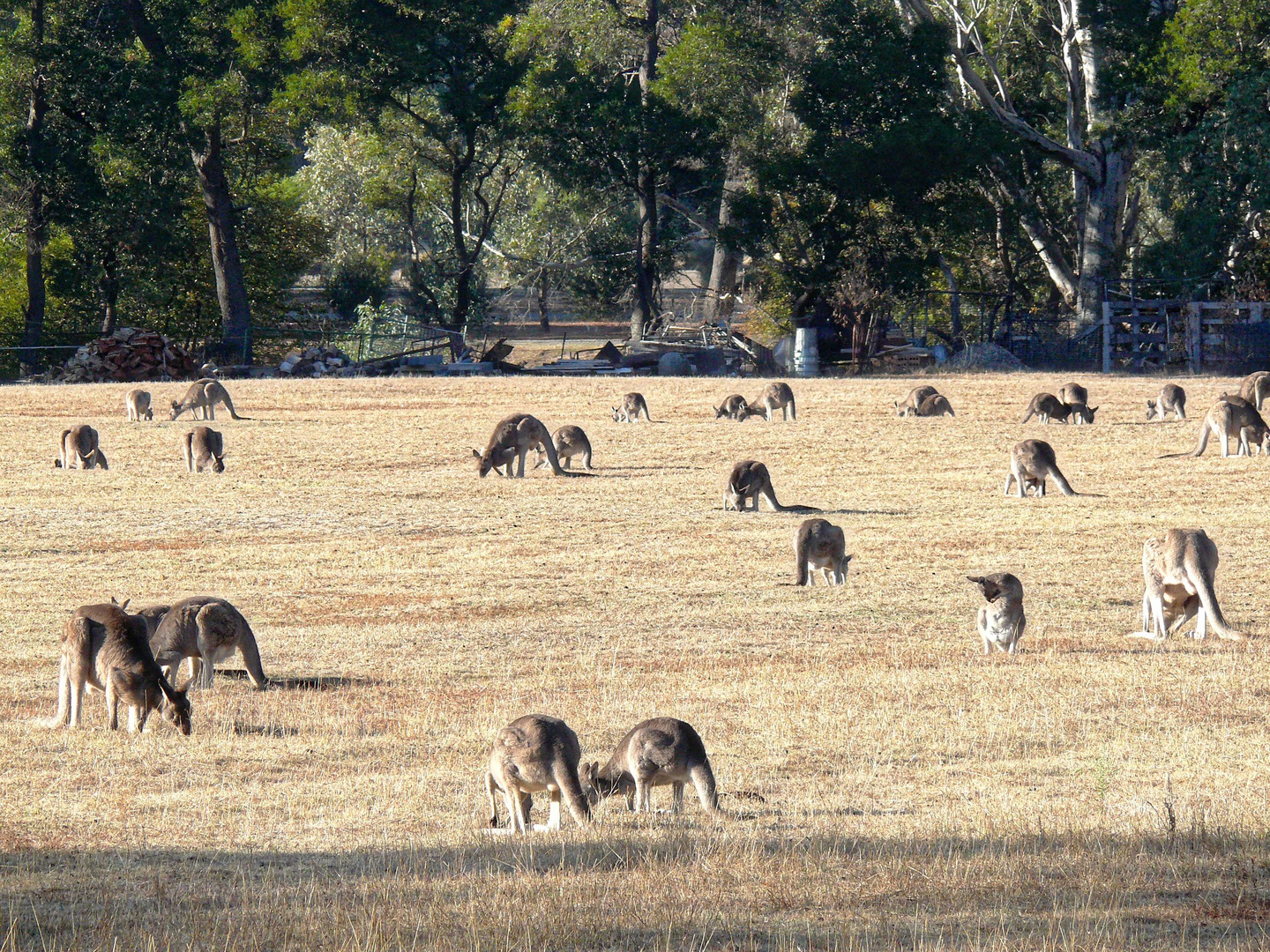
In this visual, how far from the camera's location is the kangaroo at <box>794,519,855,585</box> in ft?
57.3

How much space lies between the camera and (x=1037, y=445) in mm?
23797

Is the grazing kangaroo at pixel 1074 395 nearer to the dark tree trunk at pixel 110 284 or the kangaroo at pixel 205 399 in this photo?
the kangaroo at pixel 205 399

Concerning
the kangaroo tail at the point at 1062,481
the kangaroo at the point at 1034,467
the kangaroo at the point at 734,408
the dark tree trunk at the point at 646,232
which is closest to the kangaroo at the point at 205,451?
the kangaroo at the point at 734,408

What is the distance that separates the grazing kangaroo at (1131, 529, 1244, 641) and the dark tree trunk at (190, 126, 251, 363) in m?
38.5

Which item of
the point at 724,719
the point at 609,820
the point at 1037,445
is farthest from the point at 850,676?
the point at 1037,445

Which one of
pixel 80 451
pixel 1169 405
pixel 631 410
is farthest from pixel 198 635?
pixel 1169 405

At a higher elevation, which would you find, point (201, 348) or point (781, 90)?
point (781, 90)

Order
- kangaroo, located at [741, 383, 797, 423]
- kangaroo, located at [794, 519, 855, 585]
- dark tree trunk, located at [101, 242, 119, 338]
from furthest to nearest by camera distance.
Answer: dark tree trunk, located at [101, 242, 119, 338]
kangaroo, located at [741, 383, 797, 423]
kangaroo, located at [794, 519, 855, 585]

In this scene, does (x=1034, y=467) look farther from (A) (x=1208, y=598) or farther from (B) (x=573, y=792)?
(B) (x=573, y=792)

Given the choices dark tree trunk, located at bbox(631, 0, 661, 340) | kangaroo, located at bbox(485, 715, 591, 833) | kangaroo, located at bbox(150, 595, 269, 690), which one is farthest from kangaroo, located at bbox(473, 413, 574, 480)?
dark tree trunk, located at bbox(631, 0, 661, 340)

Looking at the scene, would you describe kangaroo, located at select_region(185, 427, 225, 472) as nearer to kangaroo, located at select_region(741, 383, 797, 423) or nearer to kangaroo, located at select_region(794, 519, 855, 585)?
kangaroo, located at select_region(741, 383, 797, 423)

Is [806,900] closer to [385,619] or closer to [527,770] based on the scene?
[527,770]

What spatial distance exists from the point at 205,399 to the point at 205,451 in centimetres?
650

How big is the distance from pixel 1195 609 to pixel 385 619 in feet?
25.8
